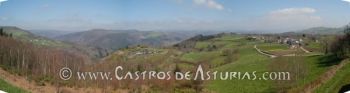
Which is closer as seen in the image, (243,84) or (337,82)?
(337,82)

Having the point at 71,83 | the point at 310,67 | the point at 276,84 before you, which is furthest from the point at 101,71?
the point at 310,67

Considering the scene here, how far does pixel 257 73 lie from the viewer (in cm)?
1060

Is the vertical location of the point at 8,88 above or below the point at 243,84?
above

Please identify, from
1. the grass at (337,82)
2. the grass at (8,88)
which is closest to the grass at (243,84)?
the grass at (337,82)

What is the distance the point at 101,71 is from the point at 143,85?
0.90 metres

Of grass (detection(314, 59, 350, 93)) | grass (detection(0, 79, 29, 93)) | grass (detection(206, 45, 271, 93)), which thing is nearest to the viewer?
grass (detection(314, 59, 350, 93))

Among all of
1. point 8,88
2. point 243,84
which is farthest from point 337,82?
point 8,88

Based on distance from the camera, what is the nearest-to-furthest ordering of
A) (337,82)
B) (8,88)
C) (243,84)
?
1. (337,82)
2. (8,88)
3. (243,84)

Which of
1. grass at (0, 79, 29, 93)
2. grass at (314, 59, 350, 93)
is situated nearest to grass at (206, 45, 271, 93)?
grass at (314, 59, 350, 93)

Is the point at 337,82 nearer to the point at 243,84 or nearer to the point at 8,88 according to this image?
the point at 243,84

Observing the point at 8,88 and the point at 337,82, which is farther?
the point at 8,88

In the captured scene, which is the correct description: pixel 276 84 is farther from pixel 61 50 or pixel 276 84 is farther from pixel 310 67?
pixel 61 50

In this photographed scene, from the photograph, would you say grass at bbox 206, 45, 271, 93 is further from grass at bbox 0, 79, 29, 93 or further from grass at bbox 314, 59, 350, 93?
grass at bbox 0, 79, 29, 93

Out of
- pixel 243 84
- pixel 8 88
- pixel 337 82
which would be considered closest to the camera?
pixel 337 82
